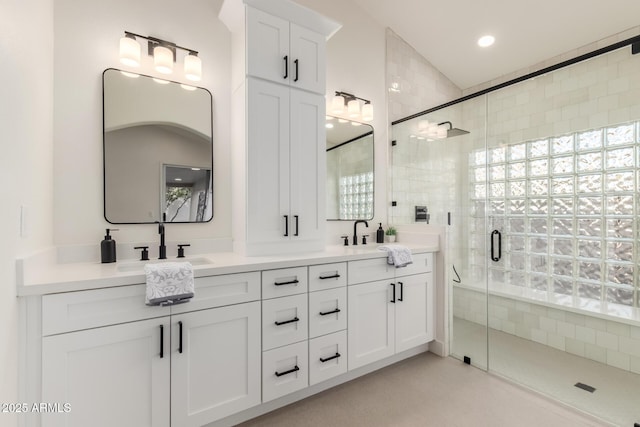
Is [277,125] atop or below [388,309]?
atop

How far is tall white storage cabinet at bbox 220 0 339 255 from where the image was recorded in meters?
2.01

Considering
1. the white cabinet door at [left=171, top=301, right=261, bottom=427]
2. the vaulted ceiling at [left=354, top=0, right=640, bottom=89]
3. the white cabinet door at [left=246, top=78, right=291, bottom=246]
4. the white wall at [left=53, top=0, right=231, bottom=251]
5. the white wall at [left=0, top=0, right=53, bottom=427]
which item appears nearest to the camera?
the white wall at [left=0, top=0, right=53, bottom=427]

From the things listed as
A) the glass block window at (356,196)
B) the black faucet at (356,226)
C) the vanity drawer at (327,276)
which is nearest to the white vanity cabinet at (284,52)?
the glass block window at (356,196)

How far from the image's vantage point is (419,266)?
8.31ft

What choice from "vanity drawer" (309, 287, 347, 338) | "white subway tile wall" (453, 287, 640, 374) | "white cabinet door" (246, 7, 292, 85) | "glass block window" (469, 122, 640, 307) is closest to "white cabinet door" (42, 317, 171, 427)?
"vanity drawer" (309, 287, 347, 338)

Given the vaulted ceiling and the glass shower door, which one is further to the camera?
the glass shower door

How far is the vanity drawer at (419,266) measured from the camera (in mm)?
2412

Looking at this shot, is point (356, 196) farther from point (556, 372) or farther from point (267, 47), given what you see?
point (556, 372)

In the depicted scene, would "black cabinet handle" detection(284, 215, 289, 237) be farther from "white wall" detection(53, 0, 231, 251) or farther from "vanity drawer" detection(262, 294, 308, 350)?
"white wall" detection(53, 0, 231, 251)

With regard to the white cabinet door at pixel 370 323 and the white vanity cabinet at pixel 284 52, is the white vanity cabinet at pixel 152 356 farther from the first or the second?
the white vanity cabinet at pixel 284 52

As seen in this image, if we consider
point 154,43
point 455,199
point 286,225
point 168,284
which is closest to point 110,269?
point 168,284

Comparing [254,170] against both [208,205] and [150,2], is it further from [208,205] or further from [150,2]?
[150,2]

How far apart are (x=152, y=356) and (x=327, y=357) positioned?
1042mm

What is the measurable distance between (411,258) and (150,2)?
257 centimetres
